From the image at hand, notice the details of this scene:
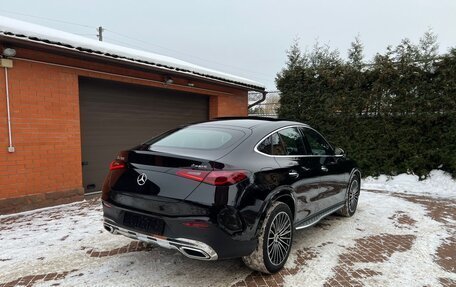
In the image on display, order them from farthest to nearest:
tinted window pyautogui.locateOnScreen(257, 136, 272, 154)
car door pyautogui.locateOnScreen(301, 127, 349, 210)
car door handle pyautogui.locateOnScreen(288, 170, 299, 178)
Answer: car door pyautogui.locateOnScreen(301, 127, 349, 210), car door handle pyautogui.locateOnScreen(288, 170, 299, 178), tinted window pyautogui.locateOnScreen(257, 136, 272, 154)

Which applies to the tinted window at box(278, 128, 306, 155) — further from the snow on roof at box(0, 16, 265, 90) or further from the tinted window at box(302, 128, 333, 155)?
the snow on roof at box(0, 16, 265, 90)

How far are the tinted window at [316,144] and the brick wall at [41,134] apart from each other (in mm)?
4339

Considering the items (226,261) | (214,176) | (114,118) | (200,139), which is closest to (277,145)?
(200,139)

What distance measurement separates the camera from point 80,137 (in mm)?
6227

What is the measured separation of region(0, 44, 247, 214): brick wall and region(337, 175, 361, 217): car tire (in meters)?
4.83

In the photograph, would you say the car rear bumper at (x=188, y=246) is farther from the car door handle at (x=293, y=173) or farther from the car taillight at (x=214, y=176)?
the car door handle at (x=293, y=173)

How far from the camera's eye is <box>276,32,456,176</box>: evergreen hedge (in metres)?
7.41

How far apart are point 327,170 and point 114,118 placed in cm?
495

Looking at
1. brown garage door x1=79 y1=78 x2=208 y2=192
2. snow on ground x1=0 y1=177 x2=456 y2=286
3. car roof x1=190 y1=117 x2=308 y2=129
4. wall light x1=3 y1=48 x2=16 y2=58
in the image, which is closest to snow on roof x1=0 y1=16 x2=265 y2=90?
wall light x1=3 y1=48 x2=16 y2=58

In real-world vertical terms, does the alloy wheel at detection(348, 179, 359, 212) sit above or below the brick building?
below

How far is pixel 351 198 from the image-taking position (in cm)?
528

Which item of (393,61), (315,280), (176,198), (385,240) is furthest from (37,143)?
(393,61)

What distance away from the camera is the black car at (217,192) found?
2658 mm

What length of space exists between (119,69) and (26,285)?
4.88 meters
